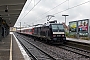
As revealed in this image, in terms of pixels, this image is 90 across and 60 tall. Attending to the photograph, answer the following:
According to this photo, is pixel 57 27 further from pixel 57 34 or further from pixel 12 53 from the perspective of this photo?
pixel 12 53

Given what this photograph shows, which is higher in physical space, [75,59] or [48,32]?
[48,32]

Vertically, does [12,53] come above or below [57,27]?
below

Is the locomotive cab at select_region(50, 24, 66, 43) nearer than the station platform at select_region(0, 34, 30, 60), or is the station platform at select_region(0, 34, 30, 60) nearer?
the station platform at select_region(0, 34, 30, 60)

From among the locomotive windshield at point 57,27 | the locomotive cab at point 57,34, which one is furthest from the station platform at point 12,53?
the locomotive windshield at point 57,27

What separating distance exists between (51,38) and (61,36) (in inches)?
46.8

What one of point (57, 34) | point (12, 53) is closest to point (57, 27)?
point (57, 34)

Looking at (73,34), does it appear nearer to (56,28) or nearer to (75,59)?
(56,28)

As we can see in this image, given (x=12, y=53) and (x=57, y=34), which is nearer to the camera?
(x=12, y=53)

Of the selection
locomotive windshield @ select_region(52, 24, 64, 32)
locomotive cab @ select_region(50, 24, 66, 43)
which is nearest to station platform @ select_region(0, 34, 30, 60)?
locomotive cab @ select_region(50, 24, 66, 43)

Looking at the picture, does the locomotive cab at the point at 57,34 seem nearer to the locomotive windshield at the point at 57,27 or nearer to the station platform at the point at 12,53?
the locomotive windshield at the point at 57,27

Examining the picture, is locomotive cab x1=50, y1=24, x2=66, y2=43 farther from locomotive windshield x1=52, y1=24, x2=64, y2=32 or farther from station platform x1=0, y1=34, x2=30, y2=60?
station platform x1=0, y1=34, x2=30, y2=60

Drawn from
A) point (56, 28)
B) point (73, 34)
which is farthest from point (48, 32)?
point (73, 34)

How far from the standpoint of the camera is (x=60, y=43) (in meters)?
21.4

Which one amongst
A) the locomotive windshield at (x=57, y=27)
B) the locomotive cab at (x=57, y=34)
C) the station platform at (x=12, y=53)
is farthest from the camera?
the locomotive windshield at (x=57, y=27)
